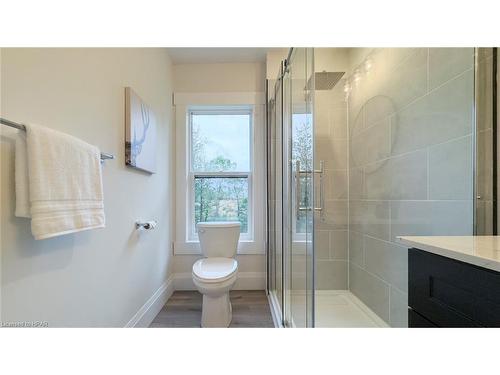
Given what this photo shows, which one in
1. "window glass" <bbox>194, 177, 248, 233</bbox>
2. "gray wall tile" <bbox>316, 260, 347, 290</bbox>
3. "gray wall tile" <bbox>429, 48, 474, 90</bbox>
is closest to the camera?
"gray wall tile" <bbox>429, 48, 474, 90</bbox>

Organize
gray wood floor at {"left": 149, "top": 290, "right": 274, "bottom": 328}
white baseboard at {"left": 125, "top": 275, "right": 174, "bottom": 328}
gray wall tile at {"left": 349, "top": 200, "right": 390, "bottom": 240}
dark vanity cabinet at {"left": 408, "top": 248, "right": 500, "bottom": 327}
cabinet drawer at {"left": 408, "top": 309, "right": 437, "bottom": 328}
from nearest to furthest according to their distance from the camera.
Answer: dark vanity cabinet at {"left": 408, "top": 248, "right": 500, "bottom": 327} < cabinet drawer at {"left": 408, "top": 309, "right": 437, "bottom": 328} < white baseboard at {"left": 125, "top": 275, "right": 174, "bottom": 328} < gray wall tile at {"left": 349, "top": 200, "right": 390, "bottom": 240} < gray wood floor at {"left": 149, "top": 290, "right": 274, "bottom": 328}

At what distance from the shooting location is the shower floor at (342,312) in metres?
1.75

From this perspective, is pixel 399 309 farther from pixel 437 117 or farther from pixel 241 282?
pixel 241 282

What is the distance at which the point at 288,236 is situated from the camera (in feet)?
5.55

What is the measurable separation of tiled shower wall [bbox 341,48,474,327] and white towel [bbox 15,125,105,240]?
1.72 meters

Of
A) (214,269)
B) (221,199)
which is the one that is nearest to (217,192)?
(221,199)

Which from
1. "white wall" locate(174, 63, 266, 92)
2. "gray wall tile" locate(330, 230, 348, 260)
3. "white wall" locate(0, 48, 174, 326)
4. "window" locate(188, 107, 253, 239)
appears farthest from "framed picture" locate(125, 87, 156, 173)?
"gray wall tile" locate(330, 230, 348, 260)

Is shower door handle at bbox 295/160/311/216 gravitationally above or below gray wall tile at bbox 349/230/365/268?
above

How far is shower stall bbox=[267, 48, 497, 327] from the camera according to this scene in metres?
1.09

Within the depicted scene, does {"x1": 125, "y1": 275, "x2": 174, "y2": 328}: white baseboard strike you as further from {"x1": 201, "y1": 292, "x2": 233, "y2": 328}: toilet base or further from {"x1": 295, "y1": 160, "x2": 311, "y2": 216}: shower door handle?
{"x1": 295, "y1": 160, "x2": 311, "y2": 216}: shower door handle

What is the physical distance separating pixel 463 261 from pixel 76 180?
131cm

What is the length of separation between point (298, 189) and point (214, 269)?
0.93 metres

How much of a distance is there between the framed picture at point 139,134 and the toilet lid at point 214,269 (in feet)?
2.89
